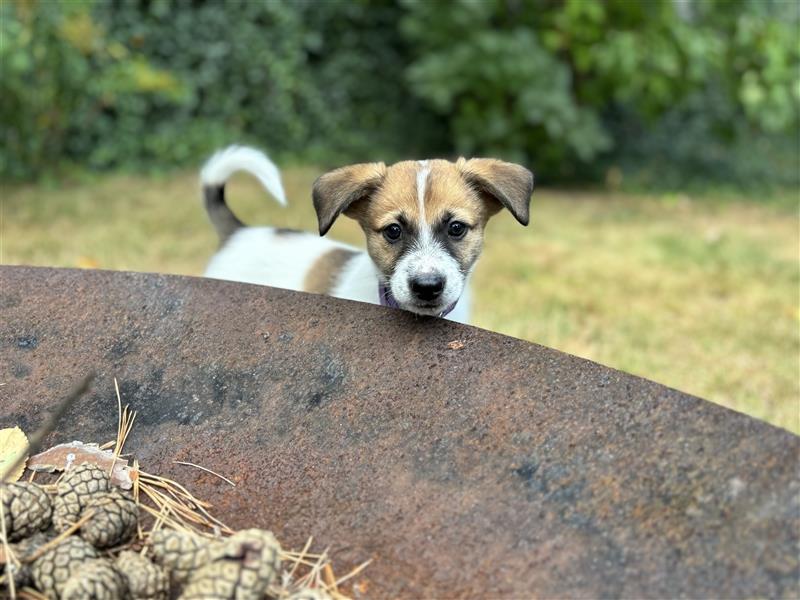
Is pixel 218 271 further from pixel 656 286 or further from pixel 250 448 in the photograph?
pixel 656 286

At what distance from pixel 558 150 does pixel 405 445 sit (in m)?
6.60

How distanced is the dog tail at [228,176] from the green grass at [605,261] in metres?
0.97

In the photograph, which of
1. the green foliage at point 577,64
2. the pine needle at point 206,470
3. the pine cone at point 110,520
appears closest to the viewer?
the pine cone at point 110,520

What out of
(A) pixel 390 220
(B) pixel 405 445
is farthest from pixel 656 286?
(B) pixel 405 445

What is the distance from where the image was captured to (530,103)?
740 cm

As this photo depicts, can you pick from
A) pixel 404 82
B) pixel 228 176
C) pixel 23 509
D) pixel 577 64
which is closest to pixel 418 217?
pixel 228 176

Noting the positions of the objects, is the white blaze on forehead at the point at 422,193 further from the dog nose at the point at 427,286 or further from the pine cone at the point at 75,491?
the pine cone at the point at 75,491

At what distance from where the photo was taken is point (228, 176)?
3.81 m

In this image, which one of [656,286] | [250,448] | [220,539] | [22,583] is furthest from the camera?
[656,286]

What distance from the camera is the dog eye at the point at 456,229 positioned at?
286 centimetres

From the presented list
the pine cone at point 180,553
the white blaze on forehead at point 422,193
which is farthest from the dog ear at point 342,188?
the pine cone at point 180,553

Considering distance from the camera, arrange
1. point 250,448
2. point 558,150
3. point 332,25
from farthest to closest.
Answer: point 332,25 → point 558,150 → point 250,448

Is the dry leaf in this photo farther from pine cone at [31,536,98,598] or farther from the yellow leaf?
pine cone at [31,536,98,598]

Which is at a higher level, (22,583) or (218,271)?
(218,271)
